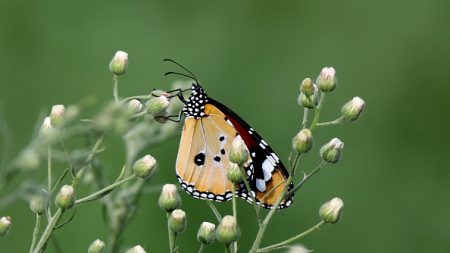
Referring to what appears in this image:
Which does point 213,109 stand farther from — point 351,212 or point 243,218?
point 351,212

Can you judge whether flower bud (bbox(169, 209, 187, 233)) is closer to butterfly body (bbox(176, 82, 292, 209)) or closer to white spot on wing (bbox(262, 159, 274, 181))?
butterfly body (bbox(176, 82, 292, 209))

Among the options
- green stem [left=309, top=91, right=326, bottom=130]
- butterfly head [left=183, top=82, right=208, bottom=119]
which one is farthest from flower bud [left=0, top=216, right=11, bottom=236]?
butterfly head [left=183, top=82, right=208, bottom=119]

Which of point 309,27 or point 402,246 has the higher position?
point 309,27

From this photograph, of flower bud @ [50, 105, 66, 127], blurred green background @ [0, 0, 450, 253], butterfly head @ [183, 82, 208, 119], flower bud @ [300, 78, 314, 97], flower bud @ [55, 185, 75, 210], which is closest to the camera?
flower bud @ [55, 185, 75, 210]

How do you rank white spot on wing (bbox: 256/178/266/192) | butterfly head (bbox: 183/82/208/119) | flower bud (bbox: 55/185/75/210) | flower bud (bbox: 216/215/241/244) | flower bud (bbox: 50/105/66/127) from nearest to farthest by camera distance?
1. flower bud (bbox: 55/185/75/210)
2. flower bud (bbox: 216/215/241/244)
3. flower bud (bbox: 50/105/66/127)
4. white spot on wing (bbox: 256/178/266/192)
5. butterfly head (bbox: 183/82/208/119)

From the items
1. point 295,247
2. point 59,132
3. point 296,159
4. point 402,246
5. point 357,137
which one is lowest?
point 402,246

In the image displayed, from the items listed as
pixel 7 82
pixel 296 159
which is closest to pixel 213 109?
pixel 296 159
